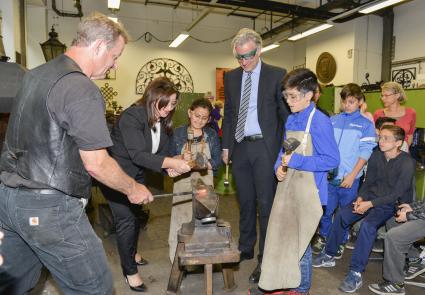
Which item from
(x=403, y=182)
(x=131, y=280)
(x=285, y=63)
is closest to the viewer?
(x=131, y=280)

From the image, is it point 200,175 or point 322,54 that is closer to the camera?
point 200,175

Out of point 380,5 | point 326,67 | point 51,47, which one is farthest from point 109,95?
point 380,5

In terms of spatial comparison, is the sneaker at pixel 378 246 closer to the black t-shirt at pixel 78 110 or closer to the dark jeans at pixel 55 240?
the dark jeans at pixel 55 240

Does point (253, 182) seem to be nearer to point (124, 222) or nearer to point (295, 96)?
point (295, 96)

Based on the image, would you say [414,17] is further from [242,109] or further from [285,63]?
[242,109]

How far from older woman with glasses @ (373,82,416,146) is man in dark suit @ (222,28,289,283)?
2.00m

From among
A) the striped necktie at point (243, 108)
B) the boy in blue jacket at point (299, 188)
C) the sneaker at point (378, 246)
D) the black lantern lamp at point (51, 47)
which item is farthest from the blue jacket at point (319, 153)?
the black lantern lamp at point (51, 47)

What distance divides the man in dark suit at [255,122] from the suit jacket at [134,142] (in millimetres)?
736

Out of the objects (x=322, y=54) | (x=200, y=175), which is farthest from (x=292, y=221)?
(x=322, y=54)

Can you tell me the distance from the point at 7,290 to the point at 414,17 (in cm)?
893

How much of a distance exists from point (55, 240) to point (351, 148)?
8.68ft

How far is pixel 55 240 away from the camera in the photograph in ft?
4.56

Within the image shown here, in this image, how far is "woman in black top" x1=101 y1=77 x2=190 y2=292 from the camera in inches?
90.7

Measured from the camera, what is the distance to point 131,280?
2.60 metres
